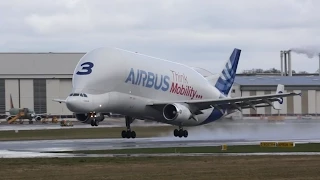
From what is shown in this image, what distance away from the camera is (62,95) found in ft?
396

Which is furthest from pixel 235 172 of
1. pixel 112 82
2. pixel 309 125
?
pixel 309 125

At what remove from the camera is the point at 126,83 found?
52.1 meters

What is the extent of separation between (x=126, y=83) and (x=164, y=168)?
22544mm

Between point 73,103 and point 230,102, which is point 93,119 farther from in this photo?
point 230,102

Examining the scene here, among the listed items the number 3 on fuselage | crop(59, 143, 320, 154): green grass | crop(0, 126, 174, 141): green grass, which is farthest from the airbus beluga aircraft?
crop(59, 143, 320, 154): green grass

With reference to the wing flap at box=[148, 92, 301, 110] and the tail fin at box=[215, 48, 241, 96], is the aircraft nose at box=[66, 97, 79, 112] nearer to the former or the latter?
the wing flap at box=[148, 92, 301, 110]

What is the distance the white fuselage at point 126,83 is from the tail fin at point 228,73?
22.3ft

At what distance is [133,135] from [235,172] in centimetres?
2878

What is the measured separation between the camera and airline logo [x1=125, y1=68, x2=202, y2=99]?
173 feet

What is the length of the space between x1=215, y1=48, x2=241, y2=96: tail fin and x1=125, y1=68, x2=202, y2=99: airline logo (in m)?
5.20

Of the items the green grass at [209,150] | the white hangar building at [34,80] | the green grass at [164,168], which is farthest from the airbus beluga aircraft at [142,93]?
the white hangar building at [34,80]

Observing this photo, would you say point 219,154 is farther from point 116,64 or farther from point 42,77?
point 42,77

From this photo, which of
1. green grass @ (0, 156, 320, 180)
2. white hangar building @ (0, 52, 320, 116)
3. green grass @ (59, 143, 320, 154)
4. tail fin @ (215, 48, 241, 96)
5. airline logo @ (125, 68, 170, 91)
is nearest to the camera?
green grass @ (0, 156, 320, 180)

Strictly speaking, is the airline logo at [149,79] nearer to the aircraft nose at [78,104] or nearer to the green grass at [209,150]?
the aircraft nose at [78,104]
